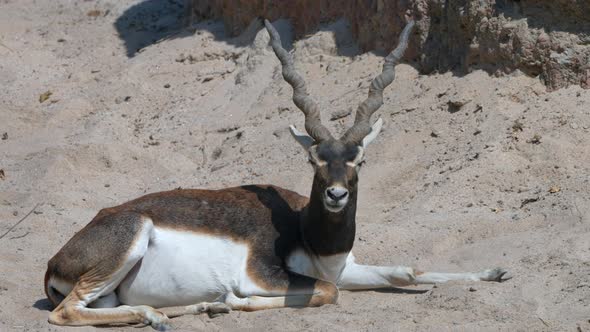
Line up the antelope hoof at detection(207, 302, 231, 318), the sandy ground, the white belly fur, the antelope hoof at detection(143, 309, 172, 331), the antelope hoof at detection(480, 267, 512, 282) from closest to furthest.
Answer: the antelope hoof at detection(143, 309, 172, 331) → the sandy ground → the antelope hoof at detection(207, 302, 231, 318) → the antelope hoof at detection(480, 267, 512, 282) → the white belly fur

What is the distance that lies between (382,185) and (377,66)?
222 centimetres

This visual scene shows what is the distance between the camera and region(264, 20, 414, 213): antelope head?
785 cm

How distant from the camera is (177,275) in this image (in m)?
8.33

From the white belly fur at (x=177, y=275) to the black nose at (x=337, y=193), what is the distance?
3.38 ft

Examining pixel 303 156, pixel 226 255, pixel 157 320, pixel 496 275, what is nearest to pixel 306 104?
pixel 226 255

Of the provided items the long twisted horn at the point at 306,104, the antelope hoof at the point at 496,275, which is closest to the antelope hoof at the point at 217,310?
the long twisted horn at the point at 306,104

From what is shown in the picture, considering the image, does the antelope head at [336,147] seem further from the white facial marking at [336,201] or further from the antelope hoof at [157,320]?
the antelope hoof at [157,320]

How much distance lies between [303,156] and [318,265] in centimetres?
334

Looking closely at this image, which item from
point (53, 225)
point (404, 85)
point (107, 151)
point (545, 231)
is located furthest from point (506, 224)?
point (107, 151)

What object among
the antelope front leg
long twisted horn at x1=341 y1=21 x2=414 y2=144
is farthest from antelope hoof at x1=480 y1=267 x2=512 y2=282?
long twisted horn at x1=341 y1=21 x2=414 y2=144

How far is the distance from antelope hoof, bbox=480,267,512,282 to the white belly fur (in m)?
1.82

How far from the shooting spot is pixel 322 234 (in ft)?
27.2

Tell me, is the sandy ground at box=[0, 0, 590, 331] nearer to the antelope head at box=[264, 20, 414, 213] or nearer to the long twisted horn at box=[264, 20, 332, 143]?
the antelope head at box=[264, 20, 414, 213]

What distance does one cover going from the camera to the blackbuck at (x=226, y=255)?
8000mm
